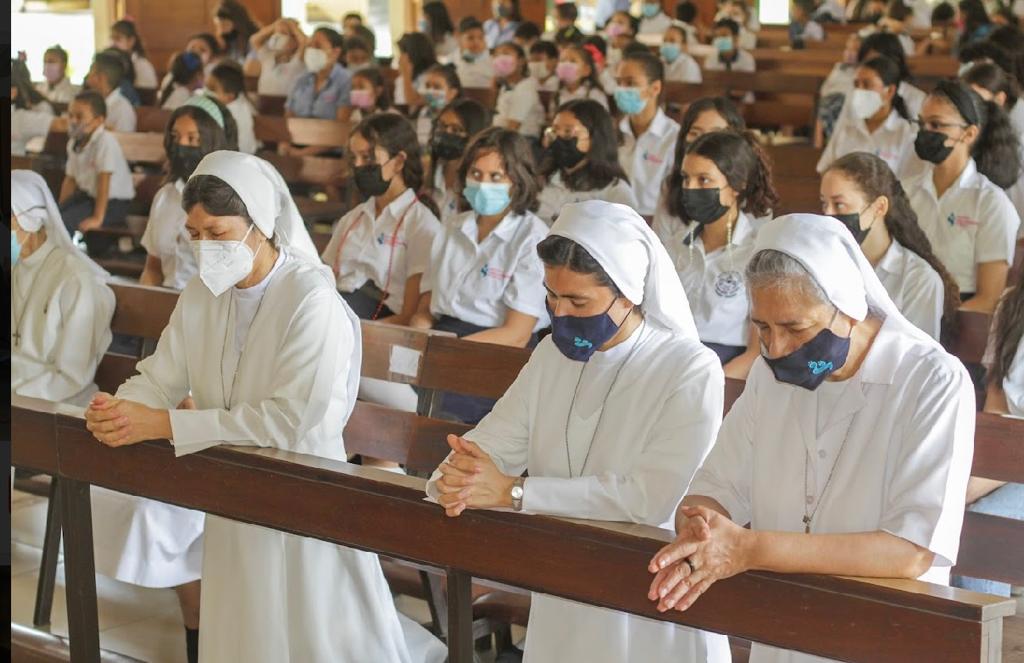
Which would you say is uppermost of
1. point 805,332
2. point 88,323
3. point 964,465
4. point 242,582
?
point 805,332

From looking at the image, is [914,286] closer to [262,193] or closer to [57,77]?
[262,193]

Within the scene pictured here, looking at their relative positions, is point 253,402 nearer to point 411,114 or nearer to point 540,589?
point 540,589

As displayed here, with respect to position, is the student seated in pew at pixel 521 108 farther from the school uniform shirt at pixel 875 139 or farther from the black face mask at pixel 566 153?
the black face mask at pixel 566 153

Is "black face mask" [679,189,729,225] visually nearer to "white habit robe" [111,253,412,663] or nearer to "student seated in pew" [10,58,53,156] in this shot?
"white habit robe" [111,253,412,663]

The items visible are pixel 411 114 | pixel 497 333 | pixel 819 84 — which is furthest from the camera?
pixel 819 84

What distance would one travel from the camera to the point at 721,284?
14.5 ft

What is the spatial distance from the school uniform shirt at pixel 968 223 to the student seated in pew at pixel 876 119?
2.12 metres

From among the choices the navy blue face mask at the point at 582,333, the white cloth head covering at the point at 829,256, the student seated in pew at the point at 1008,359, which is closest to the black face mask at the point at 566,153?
the student seated in pew at the point at 1008,359

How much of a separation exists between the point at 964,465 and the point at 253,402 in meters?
1.59

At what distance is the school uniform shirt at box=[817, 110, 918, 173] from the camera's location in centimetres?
744

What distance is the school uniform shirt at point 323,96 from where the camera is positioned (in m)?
11.6

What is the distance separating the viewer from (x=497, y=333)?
4793 mm

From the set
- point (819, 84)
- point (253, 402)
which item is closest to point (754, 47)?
point (819, 84)

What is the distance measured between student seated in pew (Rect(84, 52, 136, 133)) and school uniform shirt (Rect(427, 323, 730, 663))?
27.3 ft
